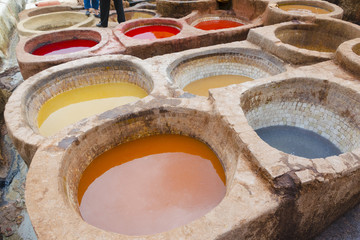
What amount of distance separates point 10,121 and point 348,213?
490 cm

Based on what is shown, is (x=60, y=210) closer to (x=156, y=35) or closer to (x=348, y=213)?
(x=348, y=213)

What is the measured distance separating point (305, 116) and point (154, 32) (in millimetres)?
4710

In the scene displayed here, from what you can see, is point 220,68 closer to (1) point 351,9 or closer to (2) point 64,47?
(2) point 64,47

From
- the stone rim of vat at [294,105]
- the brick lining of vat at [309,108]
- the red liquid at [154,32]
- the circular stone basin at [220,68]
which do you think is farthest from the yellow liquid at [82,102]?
the red liquid at [154,32]

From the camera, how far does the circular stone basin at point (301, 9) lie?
787cm

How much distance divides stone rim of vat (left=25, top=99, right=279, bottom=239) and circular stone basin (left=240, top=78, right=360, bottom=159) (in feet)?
3.43

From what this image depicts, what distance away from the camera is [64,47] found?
261 inches

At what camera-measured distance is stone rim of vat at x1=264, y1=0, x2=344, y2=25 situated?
6.57m

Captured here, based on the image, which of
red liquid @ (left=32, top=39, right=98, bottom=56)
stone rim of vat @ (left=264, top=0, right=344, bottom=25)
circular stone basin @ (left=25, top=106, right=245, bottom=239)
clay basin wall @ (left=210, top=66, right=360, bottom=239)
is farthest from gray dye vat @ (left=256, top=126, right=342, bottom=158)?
red liquid @ (left=32, top=39, right=98, bottom=56)

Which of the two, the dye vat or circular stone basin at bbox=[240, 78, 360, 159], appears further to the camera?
the dye vat

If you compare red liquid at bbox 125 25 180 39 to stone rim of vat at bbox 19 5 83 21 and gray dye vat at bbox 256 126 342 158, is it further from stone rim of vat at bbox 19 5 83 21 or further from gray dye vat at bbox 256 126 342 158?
gray dye vat at bbox 256 126 342 158

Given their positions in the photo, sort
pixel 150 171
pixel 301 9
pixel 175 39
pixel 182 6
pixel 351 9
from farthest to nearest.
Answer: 1. pixel 351 9
2. pixel 182 6
3. pixel 301 9
4. pixel 175 39
5. pixel 150 171

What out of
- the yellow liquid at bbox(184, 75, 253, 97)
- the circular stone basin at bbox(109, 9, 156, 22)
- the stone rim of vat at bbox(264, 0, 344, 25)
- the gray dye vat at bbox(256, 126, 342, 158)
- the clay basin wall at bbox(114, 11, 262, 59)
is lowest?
the gray dye vat at bbox(256, 126, 342, 158)

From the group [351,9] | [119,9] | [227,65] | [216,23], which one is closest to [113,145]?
[227,65]
